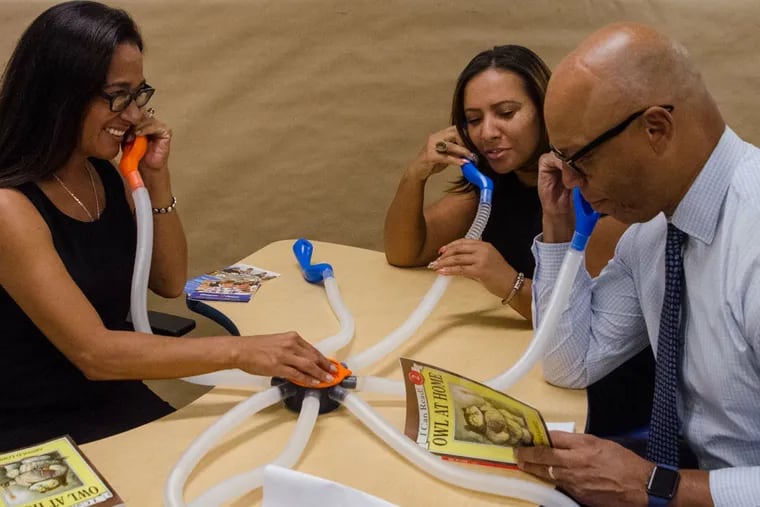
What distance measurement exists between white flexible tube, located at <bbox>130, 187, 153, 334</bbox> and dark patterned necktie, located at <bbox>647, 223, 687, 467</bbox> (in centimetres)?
110

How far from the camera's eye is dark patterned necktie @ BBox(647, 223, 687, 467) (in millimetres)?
1396

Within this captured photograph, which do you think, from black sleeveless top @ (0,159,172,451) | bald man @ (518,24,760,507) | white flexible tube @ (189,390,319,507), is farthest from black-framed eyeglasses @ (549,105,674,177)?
black sleeveless top @ (0,159,172,451)

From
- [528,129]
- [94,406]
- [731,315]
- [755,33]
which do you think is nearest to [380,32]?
[528,129]

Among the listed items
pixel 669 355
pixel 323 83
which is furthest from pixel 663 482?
pixel 323 83

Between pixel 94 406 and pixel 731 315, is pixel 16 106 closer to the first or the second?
pixel 94 406

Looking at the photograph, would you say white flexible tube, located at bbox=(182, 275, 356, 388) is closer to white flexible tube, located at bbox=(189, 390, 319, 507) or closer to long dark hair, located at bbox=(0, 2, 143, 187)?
white flexible tube, located at bbox=(189, 390, 319, 507)

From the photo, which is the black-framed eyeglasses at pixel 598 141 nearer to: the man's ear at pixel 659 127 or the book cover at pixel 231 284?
the man's ear at pixel 659 127

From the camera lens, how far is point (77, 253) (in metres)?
1.71

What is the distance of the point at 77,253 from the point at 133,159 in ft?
0.88

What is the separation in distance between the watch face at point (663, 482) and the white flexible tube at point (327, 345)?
2.32 ft

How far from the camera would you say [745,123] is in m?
2.88

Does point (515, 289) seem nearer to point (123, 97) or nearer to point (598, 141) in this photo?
point (598, 141)

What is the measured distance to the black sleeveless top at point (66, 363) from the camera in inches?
66.6

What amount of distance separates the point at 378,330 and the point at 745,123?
1838mm
